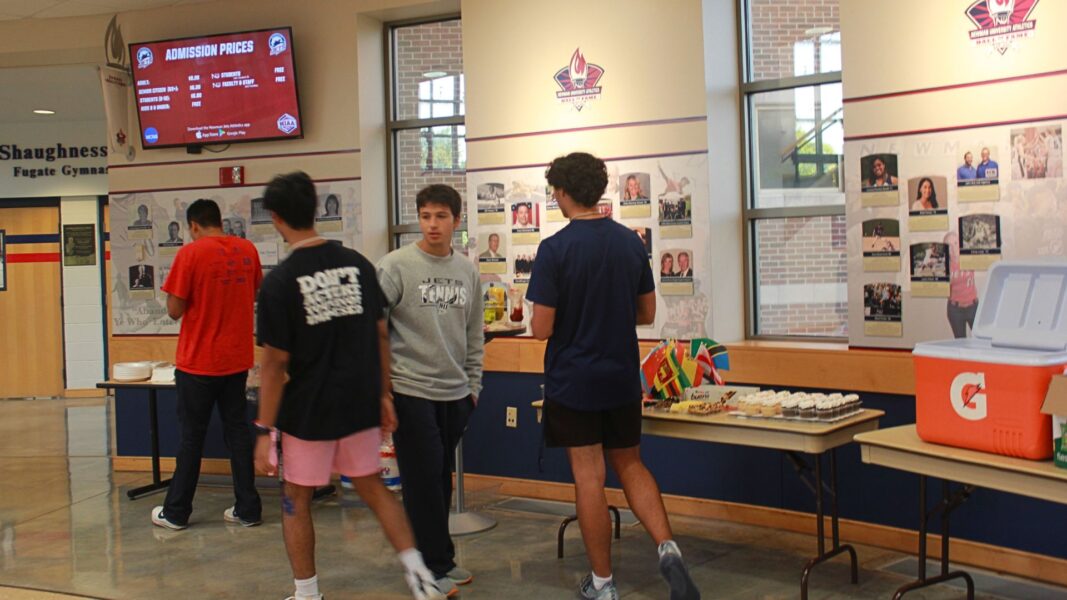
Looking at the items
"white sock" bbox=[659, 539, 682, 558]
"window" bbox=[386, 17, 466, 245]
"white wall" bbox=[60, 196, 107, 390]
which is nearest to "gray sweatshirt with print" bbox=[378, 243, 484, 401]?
"white sock" bbox=[659, 539, 682, 558]

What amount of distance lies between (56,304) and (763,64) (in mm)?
8736

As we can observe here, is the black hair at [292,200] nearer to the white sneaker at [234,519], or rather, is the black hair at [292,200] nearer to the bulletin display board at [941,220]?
the white sneaker at [234,519]

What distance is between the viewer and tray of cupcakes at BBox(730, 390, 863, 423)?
3879 mm

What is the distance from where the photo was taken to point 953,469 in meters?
3.19

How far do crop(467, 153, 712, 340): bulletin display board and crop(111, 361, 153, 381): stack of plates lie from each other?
2.21 m

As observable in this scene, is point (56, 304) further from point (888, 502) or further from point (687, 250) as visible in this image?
point (888, 502)

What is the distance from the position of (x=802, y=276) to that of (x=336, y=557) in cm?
263

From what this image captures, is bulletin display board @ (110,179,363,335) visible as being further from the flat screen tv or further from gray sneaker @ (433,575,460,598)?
gray sneaker @ (433,575,460,598)

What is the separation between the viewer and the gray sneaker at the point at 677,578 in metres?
3.50

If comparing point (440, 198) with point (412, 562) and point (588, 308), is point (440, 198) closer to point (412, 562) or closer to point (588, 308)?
point (588, 308)

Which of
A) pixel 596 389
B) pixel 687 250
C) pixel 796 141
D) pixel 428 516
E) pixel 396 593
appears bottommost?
pixel 396 593

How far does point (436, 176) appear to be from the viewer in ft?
21.5

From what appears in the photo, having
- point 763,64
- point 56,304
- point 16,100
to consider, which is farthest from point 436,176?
point 56,304

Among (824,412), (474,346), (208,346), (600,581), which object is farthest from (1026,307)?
(208,346)
